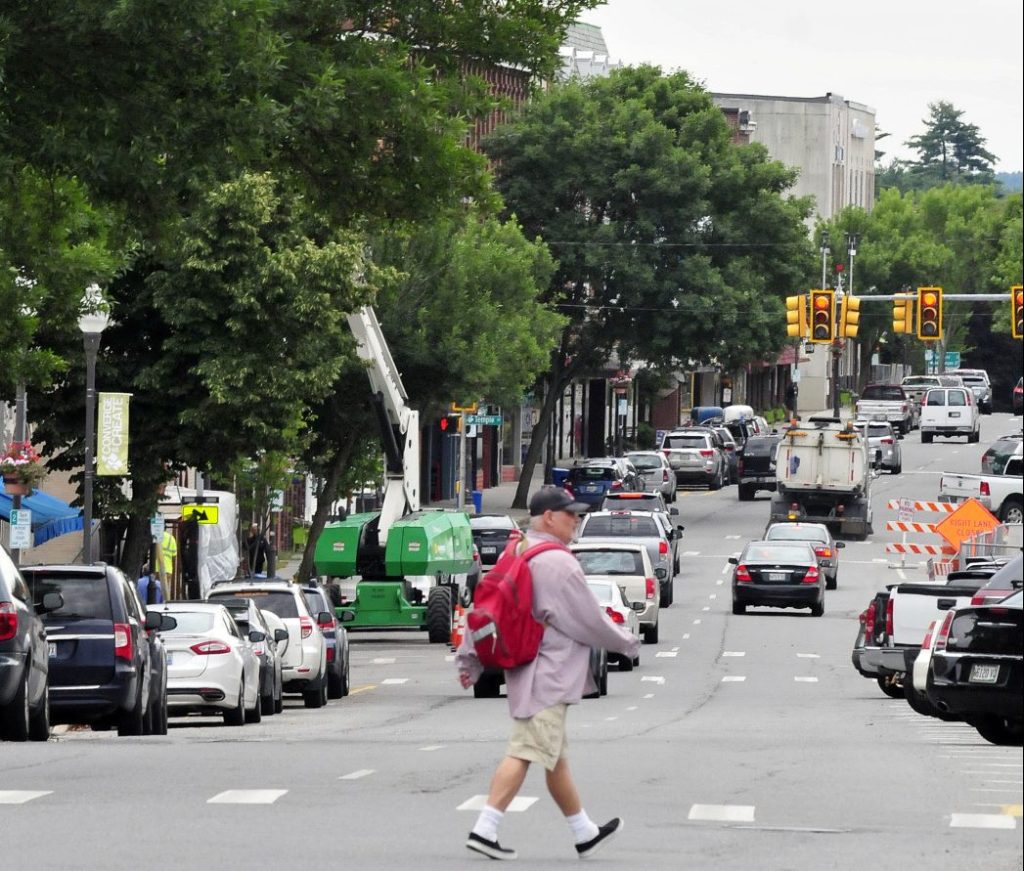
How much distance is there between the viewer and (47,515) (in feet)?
114

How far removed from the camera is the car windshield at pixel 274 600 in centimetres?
2753

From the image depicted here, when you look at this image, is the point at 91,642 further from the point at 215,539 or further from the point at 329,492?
the point at 329,492

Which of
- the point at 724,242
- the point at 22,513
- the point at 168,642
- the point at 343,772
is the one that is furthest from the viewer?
the point at 724,242

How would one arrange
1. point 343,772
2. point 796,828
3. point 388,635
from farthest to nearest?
point 388,635, point 343,772, point 796,828

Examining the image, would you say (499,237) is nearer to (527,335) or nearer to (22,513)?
(527,335)

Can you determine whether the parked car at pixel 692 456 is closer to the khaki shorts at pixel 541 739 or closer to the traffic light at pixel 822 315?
the traffic light at pixel 822 315

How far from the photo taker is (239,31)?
15367 mm

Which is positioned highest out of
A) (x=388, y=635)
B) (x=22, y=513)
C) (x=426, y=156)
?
(x=426, y=156)

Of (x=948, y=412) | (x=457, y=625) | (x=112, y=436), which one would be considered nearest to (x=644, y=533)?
(x=457, y=625)

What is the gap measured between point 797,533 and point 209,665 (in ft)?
88.8

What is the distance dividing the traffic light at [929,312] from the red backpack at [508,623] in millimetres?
32064

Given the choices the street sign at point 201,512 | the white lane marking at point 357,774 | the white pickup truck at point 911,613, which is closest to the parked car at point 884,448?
the street sign at point 201,512

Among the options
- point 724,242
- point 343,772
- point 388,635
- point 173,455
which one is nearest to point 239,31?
point 343,772

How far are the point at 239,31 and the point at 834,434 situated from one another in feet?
150
